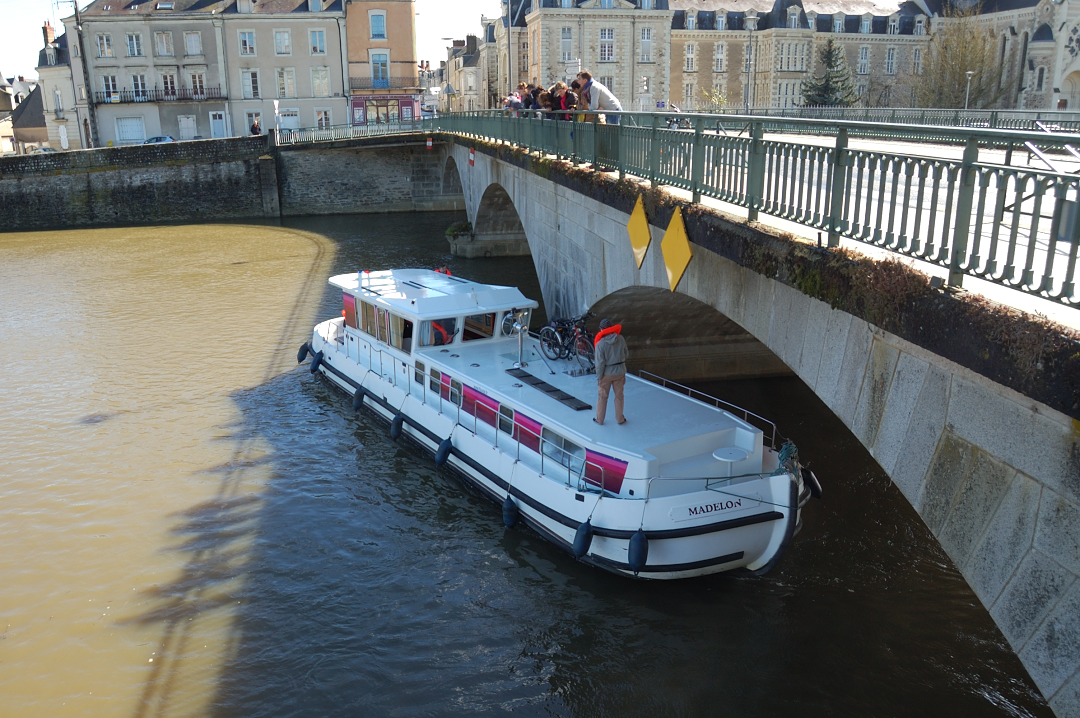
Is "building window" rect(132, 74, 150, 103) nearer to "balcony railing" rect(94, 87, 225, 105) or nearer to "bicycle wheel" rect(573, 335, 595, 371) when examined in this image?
"balcony railing" rect(94, 87, 225, 105)

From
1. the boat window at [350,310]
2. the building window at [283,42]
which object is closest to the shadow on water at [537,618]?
the boat window at [350,310]

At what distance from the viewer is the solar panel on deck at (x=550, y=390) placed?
12008 mm

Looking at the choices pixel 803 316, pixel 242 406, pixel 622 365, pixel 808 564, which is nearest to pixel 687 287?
pixel 622 365

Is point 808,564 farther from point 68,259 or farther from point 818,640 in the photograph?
point 68,259

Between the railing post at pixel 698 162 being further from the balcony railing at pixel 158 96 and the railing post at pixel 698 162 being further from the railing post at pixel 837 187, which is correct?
the balcony railing at pixel 158 96

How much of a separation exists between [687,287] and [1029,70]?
60765mm

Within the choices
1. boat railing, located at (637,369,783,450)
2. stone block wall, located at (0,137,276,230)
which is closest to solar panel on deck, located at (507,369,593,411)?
boat railing, located at (637,369,783,450)

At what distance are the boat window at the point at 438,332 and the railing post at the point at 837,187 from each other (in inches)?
347

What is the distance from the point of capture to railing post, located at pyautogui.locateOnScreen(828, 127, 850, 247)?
695 cm

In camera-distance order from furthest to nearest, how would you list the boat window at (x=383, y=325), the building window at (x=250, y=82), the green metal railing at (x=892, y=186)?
the building window at (x=250, y=82)
the boat window at (x=383, y=325)
the green metal railing at (x=892, y=186)

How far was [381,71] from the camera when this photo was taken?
5953 centimetres

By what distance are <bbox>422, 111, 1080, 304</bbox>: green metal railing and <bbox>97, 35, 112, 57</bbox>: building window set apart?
50106 mm

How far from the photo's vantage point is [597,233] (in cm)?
1407

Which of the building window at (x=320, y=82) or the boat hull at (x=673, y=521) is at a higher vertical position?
the building window at (x=320, y=82)
